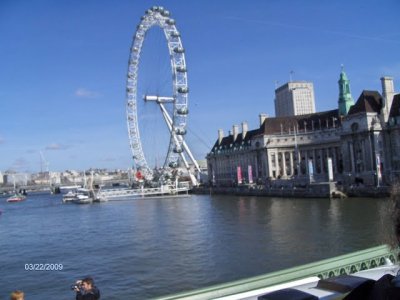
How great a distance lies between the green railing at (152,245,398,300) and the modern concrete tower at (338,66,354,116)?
70.3m

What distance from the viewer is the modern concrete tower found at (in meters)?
75.6

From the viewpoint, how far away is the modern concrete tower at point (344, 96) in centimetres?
7562

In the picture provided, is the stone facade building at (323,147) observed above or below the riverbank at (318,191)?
above

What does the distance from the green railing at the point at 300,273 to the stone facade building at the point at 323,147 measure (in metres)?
36.5

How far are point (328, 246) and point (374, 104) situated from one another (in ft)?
145

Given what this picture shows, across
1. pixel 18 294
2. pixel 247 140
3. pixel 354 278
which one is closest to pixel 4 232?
pixel 18 294

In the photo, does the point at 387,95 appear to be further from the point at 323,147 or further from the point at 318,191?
the point at 323,147

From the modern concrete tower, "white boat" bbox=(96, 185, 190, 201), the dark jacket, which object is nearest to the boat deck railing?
"white boat" bbox=(96, 185, 190, 201)

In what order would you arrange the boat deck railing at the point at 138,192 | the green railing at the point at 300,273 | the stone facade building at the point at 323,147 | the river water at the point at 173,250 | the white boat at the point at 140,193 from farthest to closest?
the boat deck railing at the point at 138,192
the white boat at the point at 140,193
the stone facade building at the point at 323,147
the river water at the point at 173,250
the green railing at the point at 300,273

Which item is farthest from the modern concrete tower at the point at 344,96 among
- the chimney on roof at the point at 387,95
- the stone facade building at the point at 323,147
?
the chimney on roof at the point at 387,95

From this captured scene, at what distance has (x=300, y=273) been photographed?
6859mm

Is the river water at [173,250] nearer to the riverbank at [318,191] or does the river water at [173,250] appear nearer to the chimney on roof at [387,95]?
the riverbank at [318,191]

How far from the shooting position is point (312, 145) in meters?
79.4

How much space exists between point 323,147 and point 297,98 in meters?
71.8
